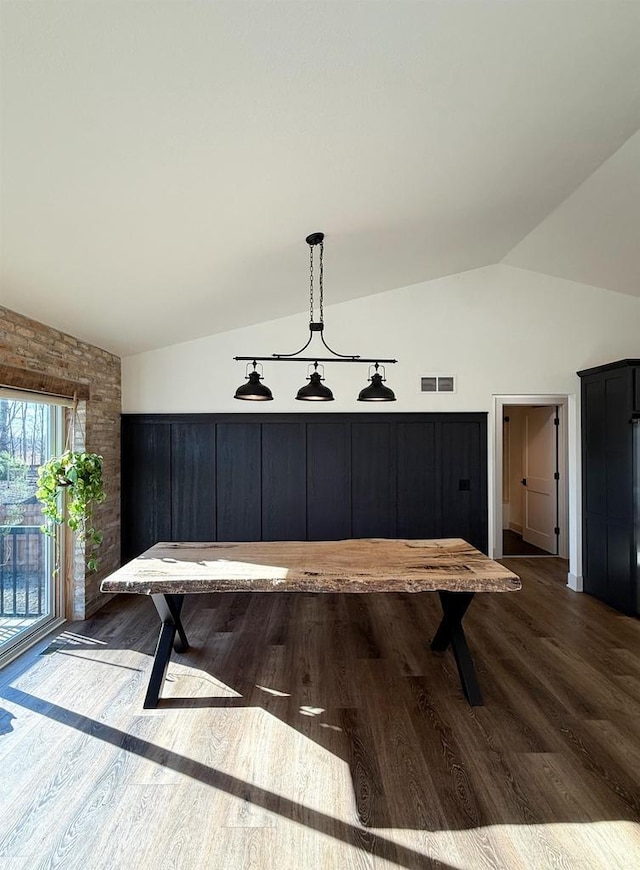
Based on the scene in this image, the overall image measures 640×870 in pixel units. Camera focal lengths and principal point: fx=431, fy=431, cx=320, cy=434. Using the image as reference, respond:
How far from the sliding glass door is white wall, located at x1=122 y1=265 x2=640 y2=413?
140 cm

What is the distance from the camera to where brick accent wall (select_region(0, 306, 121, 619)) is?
3.02m

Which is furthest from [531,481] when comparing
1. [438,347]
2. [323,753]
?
[323,753]

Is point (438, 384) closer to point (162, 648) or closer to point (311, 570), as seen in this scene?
point (311, 570)

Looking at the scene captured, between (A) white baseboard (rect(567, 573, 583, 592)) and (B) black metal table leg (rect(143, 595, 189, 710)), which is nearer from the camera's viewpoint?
(B) black metal table leg (rect(143, 595, 189, 710))

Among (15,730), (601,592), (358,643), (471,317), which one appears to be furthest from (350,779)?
(471,317)

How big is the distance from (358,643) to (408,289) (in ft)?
11.8

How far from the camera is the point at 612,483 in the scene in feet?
13.4

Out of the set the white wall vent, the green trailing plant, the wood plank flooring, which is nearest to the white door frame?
the white wall vent

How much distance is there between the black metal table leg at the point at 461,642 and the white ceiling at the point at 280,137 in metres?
2.54

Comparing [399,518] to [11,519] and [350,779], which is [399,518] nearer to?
[350,779]

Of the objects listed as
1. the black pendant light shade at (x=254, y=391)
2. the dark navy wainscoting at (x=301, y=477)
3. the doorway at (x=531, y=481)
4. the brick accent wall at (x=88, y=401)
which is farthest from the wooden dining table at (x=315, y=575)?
the doorway at (x=531, y=481)

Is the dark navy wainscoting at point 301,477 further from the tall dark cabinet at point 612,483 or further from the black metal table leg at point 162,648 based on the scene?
the black metal table leg at point 162,648

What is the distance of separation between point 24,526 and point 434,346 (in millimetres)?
4173

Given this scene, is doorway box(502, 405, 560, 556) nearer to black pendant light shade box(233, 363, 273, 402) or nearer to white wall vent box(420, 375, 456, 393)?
white wall vent box(420, 375, 456, 393)
